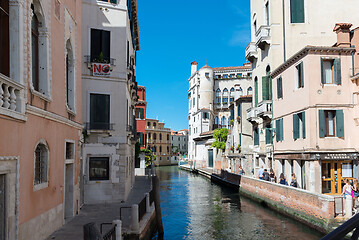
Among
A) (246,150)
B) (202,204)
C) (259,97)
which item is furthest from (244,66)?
(202,204)

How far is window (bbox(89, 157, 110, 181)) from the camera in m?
14.8

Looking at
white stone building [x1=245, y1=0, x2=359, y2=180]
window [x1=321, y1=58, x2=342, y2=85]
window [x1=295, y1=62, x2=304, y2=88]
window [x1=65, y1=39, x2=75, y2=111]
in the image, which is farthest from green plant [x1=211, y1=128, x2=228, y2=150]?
window [x1=65, y1=39, x2=75, y2=111]

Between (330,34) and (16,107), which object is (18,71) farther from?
(330,34)

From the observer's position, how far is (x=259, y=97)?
2448 centimetres

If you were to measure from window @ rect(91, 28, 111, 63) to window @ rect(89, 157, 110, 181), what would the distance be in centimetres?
427

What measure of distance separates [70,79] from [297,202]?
34.5 ft

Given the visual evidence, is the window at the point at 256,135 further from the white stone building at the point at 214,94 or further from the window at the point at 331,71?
the white stone building at the point at 214,94

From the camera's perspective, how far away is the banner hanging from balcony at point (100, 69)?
48.5 feet

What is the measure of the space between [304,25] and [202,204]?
13.2 meters

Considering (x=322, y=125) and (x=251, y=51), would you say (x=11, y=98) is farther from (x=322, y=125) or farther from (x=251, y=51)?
(x=251, y=51)

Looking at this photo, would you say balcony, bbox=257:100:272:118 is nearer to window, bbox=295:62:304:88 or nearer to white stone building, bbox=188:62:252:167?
window, bbox=295:62:304:88

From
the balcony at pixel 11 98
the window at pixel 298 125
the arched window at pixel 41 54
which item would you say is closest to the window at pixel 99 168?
the arched window at pixel 41 54

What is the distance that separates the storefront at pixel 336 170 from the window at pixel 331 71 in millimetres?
3566

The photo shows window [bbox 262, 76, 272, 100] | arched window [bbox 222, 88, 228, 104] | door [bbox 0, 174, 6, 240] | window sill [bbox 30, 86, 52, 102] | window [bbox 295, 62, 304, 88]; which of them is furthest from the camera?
arched window [bbox 222, 88, 228, 104]
